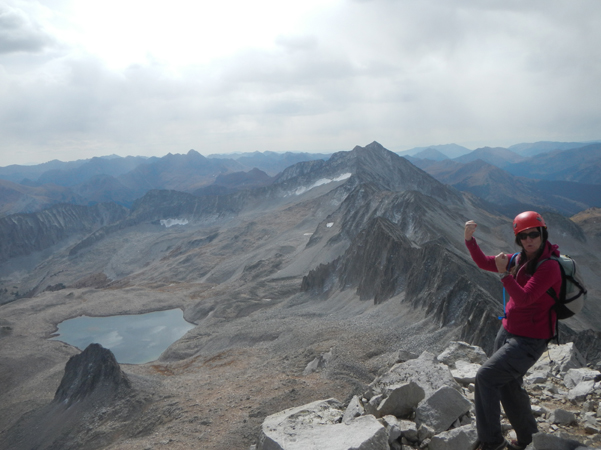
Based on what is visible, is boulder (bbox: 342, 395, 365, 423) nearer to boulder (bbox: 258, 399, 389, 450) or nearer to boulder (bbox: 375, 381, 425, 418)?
boulder (bbox: 258, 399, 389, 450)

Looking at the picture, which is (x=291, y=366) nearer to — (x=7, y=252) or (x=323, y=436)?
(x=323, y=436)

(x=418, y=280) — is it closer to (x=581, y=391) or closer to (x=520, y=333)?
(x=581, y=391)

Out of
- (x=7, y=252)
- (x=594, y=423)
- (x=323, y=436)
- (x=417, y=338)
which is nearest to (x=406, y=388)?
(x=323, y=436)

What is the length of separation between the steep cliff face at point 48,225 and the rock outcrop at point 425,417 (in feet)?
490

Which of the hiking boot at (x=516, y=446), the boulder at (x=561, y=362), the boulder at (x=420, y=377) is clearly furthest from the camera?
the boulder at (x=561, y=362)

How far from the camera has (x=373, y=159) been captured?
135 m

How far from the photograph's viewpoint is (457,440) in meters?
6.63

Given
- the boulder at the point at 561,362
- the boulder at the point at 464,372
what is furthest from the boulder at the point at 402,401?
the boulder at the point at 561,362

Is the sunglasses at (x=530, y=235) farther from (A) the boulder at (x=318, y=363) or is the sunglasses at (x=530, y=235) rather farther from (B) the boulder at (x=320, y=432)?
(A) the boulder at (x=318, y=363)

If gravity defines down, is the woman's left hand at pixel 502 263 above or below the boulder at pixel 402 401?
above

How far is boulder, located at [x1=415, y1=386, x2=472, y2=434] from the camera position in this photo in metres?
7.44

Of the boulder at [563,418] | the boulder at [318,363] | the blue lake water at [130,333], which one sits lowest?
the blue lake water at [130,333]

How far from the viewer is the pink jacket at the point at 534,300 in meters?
5.60

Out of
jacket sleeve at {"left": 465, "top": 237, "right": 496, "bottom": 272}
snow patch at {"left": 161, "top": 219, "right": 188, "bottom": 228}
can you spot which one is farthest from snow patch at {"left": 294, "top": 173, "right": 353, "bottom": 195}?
jacket sleeve at {"left": 465, "top": 237, "right": 496, "bottom": 272}
